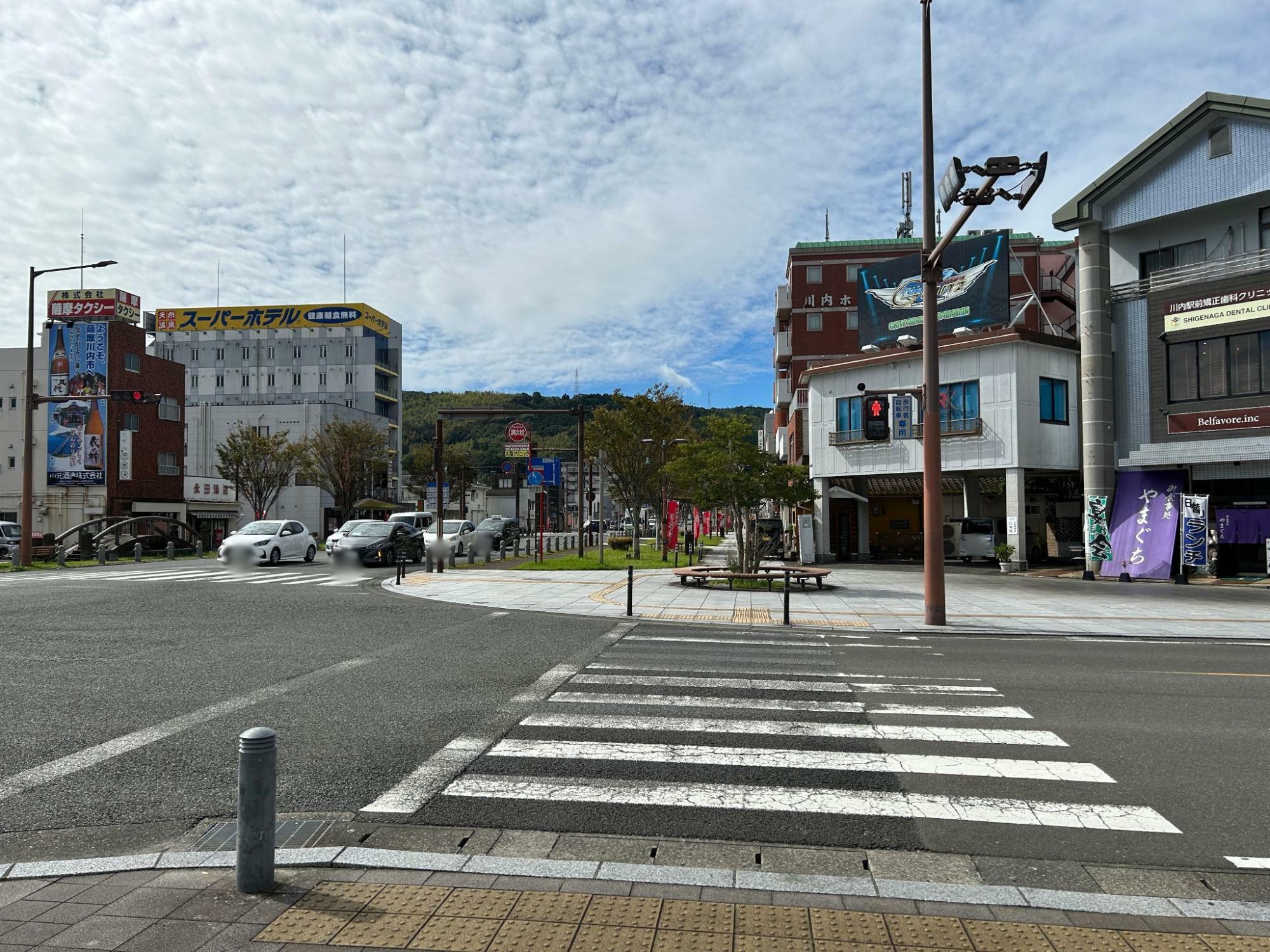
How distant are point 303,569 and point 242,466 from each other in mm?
28800

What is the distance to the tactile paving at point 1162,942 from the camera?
142 inches

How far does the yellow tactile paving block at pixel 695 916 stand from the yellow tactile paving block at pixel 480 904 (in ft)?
2.41

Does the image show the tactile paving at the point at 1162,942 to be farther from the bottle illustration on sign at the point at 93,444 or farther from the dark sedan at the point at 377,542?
the bottle illustration on sign at the point at 93,444

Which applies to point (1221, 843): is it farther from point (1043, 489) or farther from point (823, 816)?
point (1043, 489)

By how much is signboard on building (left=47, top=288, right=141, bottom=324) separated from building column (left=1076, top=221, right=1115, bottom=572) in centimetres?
5674

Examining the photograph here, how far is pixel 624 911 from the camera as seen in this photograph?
12.9ft

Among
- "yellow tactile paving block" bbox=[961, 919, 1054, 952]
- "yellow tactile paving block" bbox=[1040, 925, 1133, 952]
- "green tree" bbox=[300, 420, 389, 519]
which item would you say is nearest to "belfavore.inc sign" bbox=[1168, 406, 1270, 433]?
"yellow tactile paving block" bbox=[1040, 925, 1133, 952]

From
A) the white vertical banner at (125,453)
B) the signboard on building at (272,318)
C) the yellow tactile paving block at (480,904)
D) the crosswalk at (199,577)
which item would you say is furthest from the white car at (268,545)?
the signboard on building at (272,318)

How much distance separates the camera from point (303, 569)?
1158 inches

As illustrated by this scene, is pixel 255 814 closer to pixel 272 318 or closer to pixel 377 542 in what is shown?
pixel 377 542

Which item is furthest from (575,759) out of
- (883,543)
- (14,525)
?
(14,525)

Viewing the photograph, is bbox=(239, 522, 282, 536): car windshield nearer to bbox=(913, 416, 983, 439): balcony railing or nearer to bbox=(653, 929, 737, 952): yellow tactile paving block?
bbox=(913, 416, 983, 439): balcony railing

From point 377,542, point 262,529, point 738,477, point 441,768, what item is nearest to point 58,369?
point 262,529

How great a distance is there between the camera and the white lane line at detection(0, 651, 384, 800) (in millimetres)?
5906
